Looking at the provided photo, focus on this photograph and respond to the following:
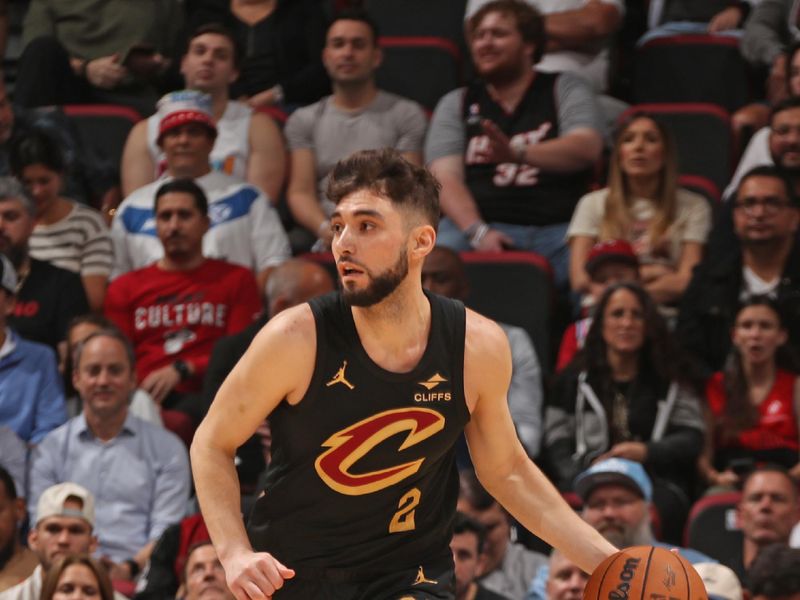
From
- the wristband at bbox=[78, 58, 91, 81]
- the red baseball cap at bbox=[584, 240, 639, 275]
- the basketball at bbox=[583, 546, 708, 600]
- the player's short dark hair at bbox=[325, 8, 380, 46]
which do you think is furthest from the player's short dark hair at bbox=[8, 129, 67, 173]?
the basketball at bbox=[583, 546, 708, 600]

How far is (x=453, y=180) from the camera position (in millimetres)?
8375

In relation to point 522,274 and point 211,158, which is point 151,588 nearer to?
point 522,274

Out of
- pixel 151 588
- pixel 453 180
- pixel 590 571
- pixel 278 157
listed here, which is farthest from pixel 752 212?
pixel 590 571

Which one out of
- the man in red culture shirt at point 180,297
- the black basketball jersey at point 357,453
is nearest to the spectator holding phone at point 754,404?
the man in red culture shirt at point 180,297

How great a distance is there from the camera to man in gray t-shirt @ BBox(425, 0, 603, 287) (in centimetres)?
834

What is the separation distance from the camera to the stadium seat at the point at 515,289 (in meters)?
7.86

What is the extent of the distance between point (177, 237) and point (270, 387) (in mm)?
4091

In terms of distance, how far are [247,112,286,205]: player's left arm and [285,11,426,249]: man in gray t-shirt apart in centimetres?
8

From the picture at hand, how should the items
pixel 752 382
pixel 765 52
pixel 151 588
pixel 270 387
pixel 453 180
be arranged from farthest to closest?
1. pixel 765 52
2. pixel 453 180
3. pixel 752 382
4. pixel 151 588
5. pixel 270 387

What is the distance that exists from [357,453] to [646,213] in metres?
4.45

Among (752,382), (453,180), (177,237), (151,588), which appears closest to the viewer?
(151,588)

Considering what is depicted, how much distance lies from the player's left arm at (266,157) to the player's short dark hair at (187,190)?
0.84 m

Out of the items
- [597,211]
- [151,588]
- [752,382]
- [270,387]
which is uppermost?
[270,387]

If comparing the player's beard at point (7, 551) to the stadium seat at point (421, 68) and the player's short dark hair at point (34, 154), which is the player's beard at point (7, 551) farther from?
the stadium seat at point (421, 68)
